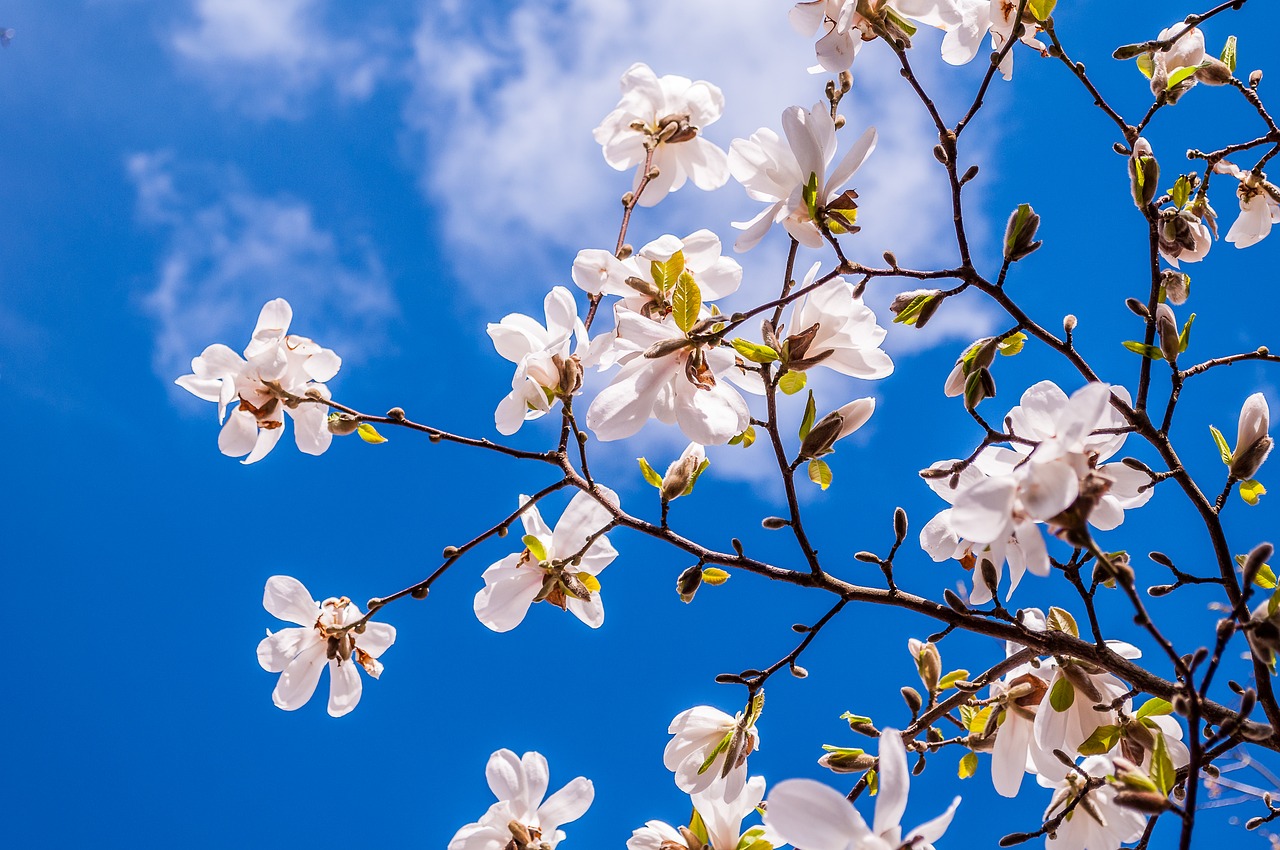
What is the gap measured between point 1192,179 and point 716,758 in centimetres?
115

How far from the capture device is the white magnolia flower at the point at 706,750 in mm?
1190

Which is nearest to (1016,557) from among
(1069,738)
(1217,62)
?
(1069,738)

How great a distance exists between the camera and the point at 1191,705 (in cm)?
72

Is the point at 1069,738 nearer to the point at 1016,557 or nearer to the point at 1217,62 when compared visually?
the point at 1016,557

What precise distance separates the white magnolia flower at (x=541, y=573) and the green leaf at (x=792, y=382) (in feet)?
1.03

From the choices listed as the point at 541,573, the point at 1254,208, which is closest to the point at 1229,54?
the point at 1254,208

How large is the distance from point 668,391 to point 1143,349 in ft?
1.98

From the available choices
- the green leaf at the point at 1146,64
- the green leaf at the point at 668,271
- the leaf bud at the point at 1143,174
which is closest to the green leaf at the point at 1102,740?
the leaf bud at the point at 1143,174

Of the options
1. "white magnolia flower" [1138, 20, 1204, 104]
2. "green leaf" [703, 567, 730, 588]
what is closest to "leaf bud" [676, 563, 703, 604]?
"green leaf" [703, 567, 730, 588]

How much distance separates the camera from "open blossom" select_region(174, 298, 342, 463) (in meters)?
1.23

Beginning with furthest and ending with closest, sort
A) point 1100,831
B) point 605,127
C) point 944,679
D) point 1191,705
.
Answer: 1. point 605,127
2. point 944,679
3. point 1100,831
4. point 1191,705

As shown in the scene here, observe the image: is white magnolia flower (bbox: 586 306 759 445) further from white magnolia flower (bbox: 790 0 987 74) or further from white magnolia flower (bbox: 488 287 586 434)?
white magnolia flower (bbox: 790 0 987 74)

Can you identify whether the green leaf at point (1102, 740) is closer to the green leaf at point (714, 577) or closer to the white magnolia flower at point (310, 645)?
the green leaf at point (714, 577)

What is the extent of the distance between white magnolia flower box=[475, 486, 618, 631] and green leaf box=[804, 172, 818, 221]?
503 millimetres
